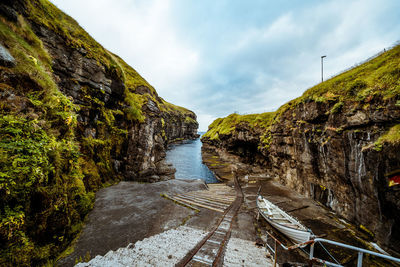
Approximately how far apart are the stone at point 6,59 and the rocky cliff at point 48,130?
0.04 m

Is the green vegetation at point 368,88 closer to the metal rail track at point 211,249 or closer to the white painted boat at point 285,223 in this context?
the white painted boat at point 285,223

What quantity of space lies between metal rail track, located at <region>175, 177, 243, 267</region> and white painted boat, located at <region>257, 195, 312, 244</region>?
305cm

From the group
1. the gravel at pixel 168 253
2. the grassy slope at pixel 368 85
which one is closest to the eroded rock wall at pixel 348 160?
the grassy slope at pixel 368 85

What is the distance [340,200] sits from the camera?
1281 centimetres

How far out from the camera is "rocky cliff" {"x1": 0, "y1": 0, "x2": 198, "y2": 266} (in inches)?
179

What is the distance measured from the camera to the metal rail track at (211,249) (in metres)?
5.68

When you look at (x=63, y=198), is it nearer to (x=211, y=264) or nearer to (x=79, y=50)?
(x=211, y=264)

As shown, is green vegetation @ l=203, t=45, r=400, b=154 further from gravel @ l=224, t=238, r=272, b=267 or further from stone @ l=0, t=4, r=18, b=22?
stone @ l=0, t=4, r=18, b=22

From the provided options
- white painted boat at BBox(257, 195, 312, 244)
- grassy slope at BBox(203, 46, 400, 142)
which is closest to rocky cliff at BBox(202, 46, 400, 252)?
grassy slope at BBox(203, 46, 400, 142)

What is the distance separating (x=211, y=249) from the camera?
21.8 ft

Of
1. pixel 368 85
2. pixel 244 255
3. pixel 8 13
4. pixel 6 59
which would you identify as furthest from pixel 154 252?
pixel 368 85

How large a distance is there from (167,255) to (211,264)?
1845mm

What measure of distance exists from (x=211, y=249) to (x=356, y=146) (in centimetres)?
1328

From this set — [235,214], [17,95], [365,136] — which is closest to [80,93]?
[17,95]
